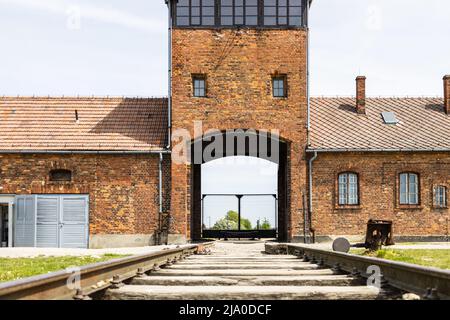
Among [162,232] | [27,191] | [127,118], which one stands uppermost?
[127,118]

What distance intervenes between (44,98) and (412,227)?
16246mm

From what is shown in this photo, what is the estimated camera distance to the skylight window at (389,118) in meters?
27.6

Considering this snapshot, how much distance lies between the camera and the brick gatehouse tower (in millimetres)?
25141

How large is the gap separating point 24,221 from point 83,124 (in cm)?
454

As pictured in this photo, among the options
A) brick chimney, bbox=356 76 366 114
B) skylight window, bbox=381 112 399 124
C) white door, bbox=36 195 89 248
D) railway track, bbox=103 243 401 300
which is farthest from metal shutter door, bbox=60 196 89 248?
railway track, bbox=103 243 401 300

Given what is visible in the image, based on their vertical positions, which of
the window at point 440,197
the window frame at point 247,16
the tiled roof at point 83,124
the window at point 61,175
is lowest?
the window at point 440,197

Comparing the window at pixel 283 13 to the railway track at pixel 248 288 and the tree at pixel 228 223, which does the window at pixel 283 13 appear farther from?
the railway track at pixel 248 288

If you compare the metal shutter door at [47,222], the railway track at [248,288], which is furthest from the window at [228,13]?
the railway track at [248,288]

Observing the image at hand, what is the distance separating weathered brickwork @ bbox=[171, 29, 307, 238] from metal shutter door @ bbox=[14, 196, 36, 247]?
6039 mm

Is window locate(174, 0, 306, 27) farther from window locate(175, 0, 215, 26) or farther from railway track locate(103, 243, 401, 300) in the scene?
railway track locate(103, 243, 401, 300)

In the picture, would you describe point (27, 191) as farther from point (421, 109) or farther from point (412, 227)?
point (421, 109)

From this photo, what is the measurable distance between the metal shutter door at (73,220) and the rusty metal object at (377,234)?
10867mm
